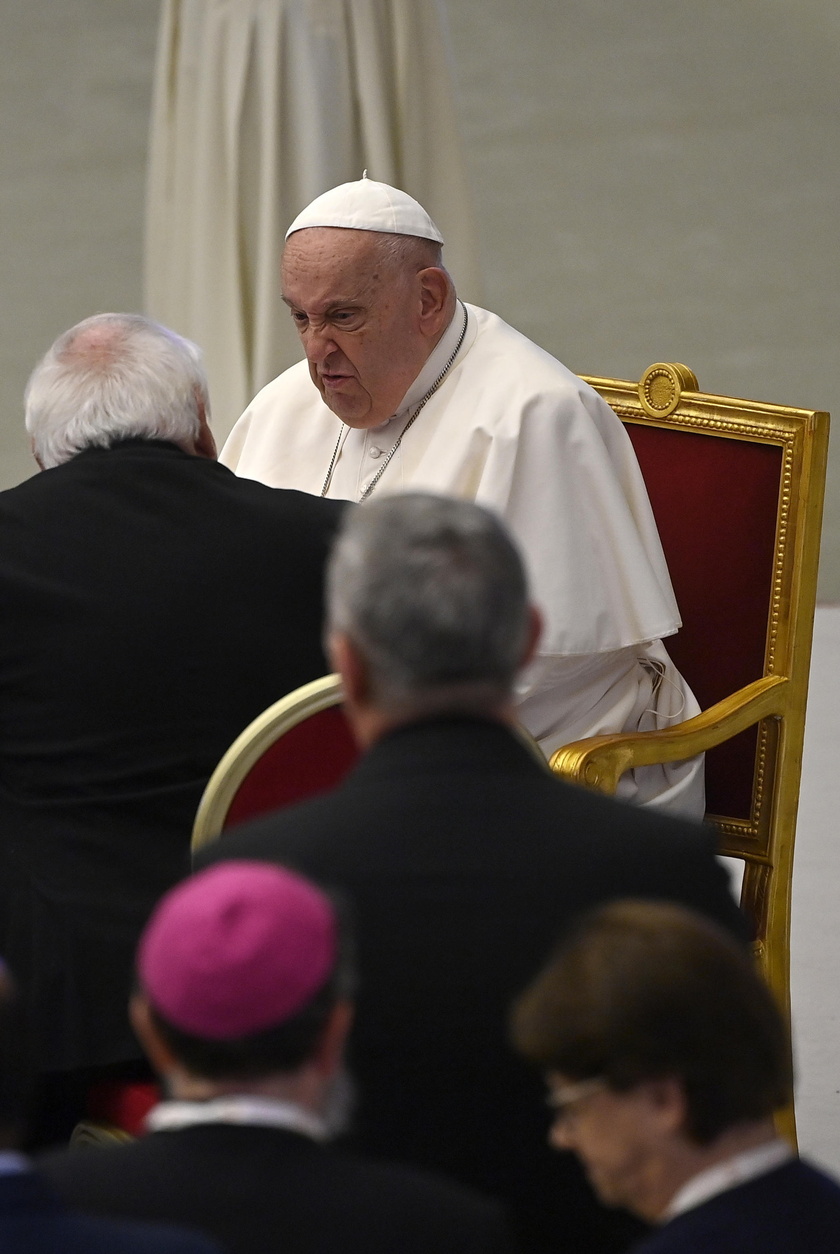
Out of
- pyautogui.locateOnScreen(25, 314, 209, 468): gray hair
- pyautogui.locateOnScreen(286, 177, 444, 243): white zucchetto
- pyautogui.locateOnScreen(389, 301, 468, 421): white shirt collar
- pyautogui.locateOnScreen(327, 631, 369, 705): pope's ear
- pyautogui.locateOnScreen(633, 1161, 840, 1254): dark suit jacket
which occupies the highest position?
pyautogui.locateOnScreen(286, 177, 444, 243): white zucchetto

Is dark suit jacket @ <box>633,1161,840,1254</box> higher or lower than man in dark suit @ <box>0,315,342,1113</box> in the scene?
lower

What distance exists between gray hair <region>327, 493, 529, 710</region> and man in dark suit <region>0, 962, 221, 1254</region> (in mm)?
456

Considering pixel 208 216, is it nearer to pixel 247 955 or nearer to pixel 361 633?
pixel 361 633

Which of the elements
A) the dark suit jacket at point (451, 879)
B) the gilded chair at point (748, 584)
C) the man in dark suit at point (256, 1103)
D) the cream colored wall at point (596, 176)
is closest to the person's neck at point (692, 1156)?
the man in dark suit at point (256, 1103)

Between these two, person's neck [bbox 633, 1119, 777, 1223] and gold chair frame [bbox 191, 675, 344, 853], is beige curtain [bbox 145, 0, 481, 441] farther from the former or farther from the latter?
person's neck [bbox 633, 1119, 777, 1223]

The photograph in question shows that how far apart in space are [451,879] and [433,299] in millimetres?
2015

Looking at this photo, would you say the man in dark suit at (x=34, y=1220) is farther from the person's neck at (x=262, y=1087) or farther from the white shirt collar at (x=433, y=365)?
the white shirt collar at (x=433, y=365)

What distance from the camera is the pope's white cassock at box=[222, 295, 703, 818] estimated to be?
323 cm

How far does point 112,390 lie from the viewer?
2.49 meters

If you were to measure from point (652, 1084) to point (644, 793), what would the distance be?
1965 mm

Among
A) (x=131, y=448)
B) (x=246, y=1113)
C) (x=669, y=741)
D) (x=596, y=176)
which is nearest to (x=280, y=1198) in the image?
(x=246, y=1113)

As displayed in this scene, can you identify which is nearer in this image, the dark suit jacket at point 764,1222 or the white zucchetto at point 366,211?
the dark suit jacket at point 764,1222

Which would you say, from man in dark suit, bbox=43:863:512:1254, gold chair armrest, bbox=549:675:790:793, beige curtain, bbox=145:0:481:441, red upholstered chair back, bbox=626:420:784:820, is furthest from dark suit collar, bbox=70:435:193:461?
beige curtain, bbox=145:0:481:441

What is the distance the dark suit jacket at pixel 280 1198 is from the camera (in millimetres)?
1300
